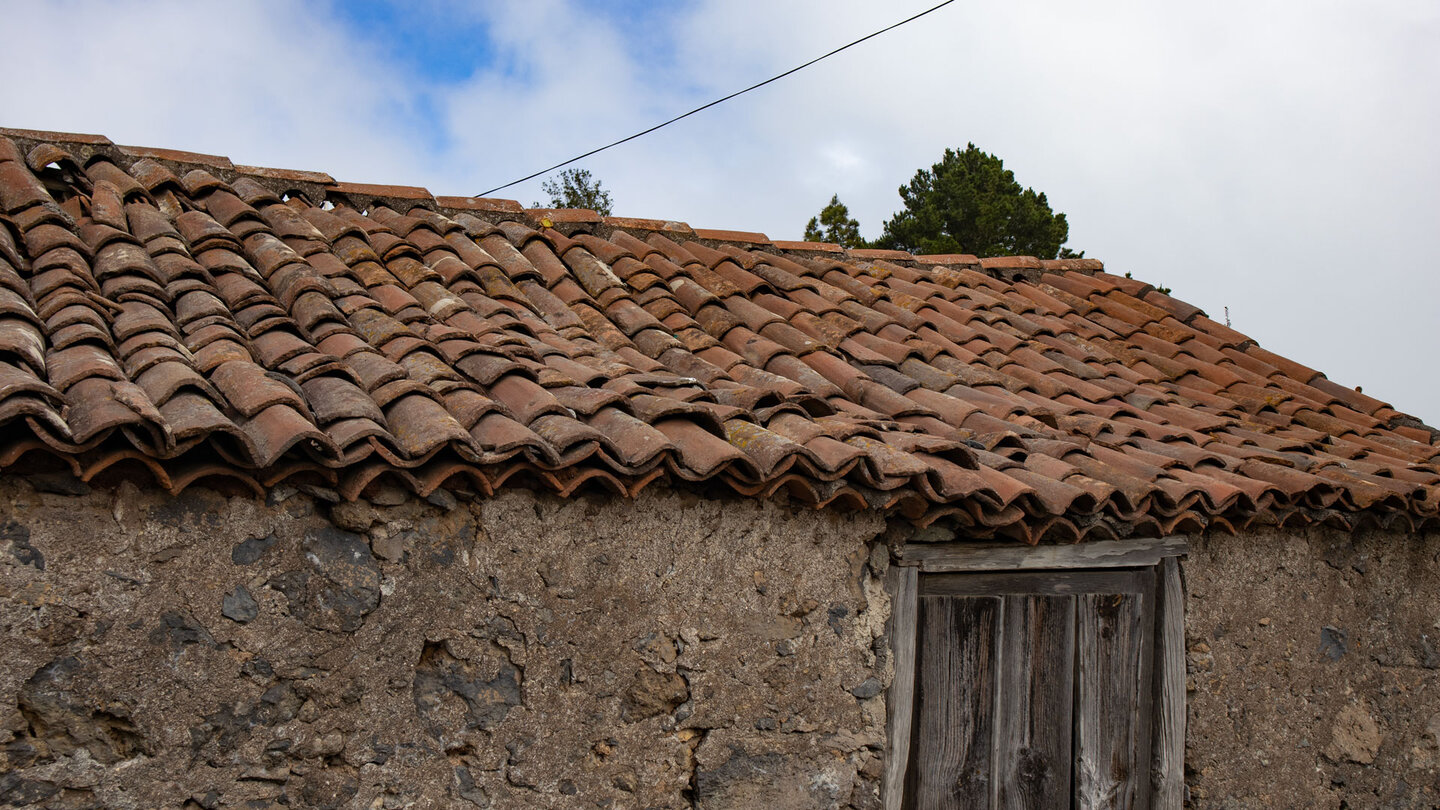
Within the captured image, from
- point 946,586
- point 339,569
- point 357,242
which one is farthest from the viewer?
point 357,242

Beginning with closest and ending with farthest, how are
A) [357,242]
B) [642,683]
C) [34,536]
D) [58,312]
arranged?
[34,536]
[58,312]
[642,683]
[357,242]

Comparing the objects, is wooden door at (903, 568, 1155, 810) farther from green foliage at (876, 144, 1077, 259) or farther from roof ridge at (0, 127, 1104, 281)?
green foliage at (876, 144, 1077, 259)

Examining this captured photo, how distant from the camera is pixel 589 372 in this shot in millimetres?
3377

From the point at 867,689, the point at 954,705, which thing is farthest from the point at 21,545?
the point at 954,705

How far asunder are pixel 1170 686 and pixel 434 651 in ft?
9.62

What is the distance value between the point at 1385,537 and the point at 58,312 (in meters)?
5.24

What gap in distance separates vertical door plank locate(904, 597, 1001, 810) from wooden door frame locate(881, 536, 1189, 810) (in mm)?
105

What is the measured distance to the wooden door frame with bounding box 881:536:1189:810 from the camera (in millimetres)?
3459

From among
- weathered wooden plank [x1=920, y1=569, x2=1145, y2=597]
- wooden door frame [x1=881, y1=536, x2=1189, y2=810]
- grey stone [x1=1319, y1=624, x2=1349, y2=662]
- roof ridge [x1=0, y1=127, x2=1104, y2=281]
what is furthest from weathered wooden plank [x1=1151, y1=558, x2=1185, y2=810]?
roof ridge [x1=0, y1=127, x2=1104, y2=281]

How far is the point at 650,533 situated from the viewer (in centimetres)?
300

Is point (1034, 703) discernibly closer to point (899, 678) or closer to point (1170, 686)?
point (1170, 686)

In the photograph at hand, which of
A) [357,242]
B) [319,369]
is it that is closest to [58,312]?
[319,369]

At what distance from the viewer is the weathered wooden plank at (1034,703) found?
3.81 m

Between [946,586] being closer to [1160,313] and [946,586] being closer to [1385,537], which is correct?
[1385,537]
